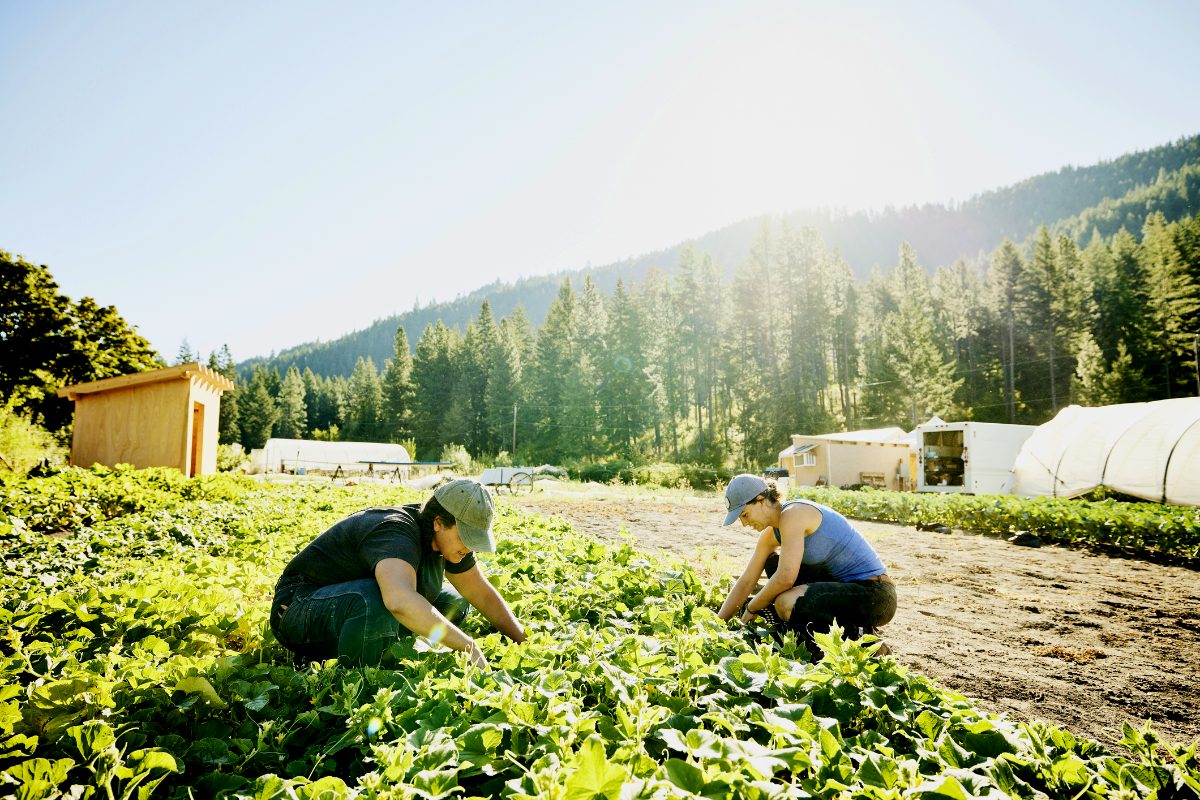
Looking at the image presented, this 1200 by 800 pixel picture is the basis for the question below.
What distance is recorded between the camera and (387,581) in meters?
2.44

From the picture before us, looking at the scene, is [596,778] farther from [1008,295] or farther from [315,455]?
[1008,295]

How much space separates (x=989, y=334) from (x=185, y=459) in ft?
172

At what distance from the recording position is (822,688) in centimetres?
189

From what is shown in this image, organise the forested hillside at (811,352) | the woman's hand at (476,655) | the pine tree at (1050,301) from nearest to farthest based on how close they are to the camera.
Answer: the woman's hand at (476,655)
the forested hillside at (811,352)
the pine tree at (1050,301)

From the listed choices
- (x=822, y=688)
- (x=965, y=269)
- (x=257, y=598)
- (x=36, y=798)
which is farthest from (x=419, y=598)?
(x=965, y=269)

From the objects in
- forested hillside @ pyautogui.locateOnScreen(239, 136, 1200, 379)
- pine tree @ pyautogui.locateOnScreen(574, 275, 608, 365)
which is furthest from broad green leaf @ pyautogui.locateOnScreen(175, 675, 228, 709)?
forested hillside @ pyautogui.locateOnScreen(239, 136, 1200, 379)

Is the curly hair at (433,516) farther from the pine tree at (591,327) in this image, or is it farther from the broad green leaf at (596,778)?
the pine tree at (591,327)

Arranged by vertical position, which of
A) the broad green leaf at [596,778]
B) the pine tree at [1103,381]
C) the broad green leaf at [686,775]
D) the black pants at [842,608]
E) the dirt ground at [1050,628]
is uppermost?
the pine tree at [1103,381]

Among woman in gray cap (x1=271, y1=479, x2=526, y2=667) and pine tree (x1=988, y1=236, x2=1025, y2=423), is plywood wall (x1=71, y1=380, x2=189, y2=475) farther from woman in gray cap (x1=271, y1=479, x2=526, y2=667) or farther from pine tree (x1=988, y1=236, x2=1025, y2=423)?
pine tree (x1=988, y1=236, x2=1025, y2=423)

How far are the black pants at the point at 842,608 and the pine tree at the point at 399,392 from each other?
191ft

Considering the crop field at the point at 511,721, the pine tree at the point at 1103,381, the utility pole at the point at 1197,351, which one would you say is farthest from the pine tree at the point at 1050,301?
the crop field at the point at 511,721

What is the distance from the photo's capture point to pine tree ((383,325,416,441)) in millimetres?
58594

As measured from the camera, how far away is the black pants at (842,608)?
346cm

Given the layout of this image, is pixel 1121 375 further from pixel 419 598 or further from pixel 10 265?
pixel 10 265
